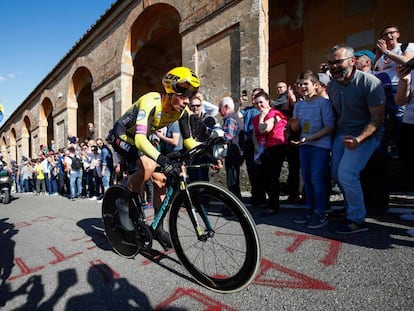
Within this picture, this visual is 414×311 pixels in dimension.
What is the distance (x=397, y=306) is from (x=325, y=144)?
6.51ft

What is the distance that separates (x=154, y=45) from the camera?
1521 centimetres

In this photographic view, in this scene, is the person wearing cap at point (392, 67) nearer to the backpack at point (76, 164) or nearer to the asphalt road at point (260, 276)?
the asphalt road at point (260, 276)

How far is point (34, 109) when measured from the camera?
2323cm

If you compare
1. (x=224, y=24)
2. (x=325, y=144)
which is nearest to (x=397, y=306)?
(x=325, y=144)

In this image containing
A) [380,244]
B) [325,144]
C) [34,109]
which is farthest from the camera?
[34,109]

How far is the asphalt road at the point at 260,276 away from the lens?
174 centimetres

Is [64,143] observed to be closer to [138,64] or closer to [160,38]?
[138,64]

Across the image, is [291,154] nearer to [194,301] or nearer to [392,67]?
[392,67]

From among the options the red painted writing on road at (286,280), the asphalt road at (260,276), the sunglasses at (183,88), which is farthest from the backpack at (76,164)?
the red painted writing on road at (286,280)

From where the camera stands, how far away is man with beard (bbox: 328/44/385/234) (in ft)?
8.70

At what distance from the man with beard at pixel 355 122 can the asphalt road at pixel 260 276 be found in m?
0.34

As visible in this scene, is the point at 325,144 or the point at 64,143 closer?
the point at 325,144

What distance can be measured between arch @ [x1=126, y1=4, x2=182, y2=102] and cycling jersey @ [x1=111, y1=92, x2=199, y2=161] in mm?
9101

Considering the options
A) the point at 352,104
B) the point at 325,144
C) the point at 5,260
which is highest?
the point at 352,104
